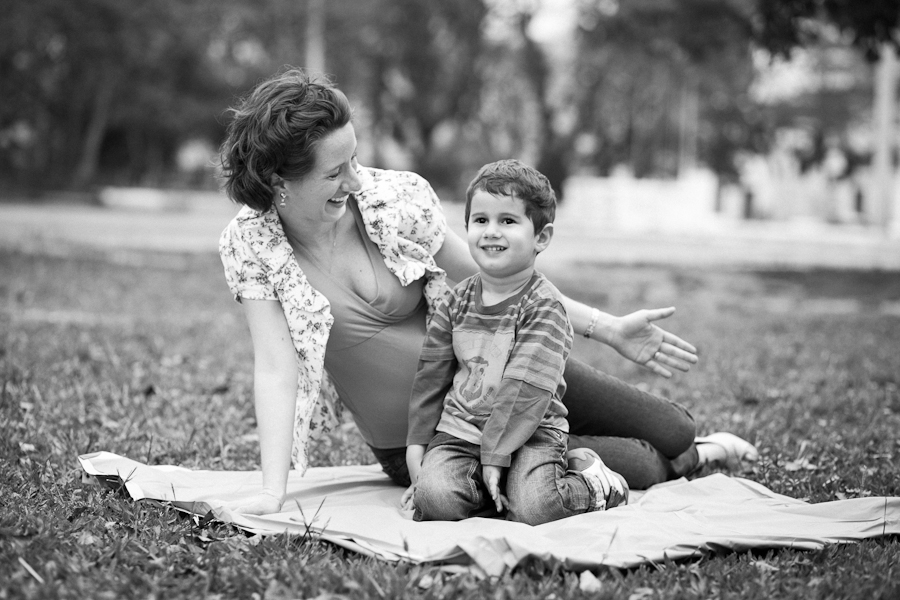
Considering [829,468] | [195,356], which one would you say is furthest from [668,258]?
[829,468]

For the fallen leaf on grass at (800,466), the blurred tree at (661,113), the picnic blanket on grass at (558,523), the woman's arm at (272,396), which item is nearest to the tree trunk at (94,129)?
the blurred tree at (661,113)

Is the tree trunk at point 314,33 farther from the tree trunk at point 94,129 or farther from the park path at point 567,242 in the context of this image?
the park path at point 567,242

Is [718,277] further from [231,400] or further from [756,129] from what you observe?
[756,129]

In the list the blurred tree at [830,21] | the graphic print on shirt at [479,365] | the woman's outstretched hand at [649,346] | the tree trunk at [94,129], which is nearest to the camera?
the graphic print on shirt at [479,365]

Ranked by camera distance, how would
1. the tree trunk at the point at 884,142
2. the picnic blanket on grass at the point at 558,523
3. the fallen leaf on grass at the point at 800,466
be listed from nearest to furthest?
the picnic blanket on grass at the point at 558,523
the fallen leaf on grass at the point at 800,466
the tree trunk at the point at 884,142

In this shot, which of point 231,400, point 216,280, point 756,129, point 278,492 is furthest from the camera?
point 756,129

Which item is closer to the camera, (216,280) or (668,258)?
(216,280)

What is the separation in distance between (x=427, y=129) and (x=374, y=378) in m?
35.8

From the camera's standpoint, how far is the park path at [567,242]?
14.4 metres

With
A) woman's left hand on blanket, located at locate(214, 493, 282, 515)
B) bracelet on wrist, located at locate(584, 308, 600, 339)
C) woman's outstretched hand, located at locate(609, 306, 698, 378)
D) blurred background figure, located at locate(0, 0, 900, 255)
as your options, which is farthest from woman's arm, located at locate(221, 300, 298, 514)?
blurred background figure, located at locate(0, 0, 900, 255)

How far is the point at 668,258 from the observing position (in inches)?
605

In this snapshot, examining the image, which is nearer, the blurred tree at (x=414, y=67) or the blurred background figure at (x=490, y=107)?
the blurred background figure at (x=490, y=107)

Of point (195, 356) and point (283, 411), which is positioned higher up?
point (283, 411)

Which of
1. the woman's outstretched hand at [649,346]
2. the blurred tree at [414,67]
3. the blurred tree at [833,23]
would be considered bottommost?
the woman's outstretched hand at [649,346]
